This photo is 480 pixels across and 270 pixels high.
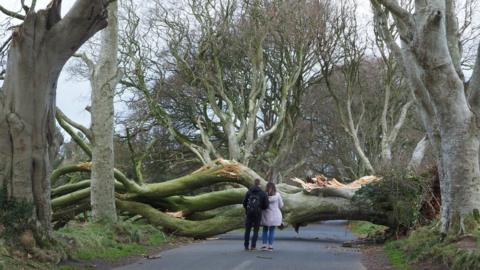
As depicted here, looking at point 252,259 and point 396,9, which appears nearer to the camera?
point 396,9

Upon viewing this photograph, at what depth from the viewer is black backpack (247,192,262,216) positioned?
1603 centimetres

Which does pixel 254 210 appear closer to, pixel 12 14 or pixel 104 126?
pixel 104 126

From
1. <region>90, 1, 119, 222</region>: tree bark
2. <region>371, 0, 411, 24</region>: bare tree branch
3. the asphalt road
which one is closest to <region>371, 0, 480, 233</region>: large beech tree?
<region>371, 0, 411, 24</region>: bare tree branch

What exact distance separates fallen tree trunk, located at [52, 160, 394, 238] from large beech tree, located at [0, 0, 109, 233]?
9.18 metres

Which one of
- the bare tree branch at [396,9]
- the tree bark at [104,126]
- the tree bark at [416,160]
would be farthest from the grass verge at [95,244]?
the tree bark at [416,160]

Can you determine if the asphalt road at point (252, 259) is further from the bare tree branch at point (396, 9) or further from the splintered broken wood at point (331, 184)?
the bare tree branch at point (396, 9)

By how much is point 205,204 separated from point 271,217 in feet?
16.2

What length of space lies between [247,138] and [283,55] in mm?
5096

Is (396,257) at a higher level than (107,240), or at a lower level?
lower

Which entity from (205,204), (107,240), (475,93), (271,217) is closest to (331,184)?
(205,204)

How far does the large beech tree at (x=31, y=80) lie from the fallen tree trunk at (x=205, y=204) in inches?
362

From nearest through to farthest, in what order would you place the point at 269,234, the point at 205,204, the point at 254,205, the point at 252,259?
the point at 252,259, the point at 254,205, the point at 269,234, the point at 205,204

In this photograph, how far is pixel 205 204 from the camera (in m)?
21.1

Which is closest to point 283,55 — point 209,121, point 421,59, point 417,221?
point 209,121
